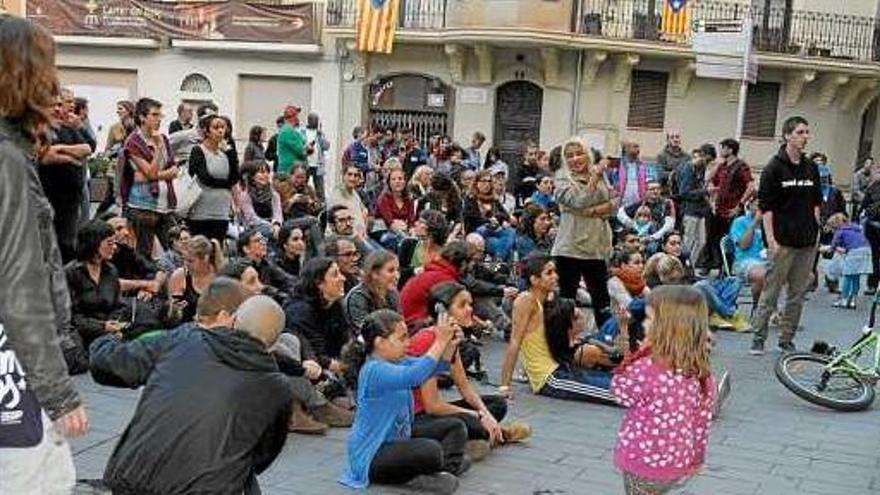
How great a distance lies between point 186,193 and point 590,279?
3.60 m

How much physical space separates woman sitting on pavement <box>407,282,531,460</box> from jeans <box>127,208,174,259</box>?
353cm

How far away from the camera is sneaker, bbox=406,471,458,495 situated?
5.89 metres

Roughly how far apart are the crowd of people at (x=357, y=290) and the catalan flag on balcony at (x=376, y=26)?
32.4 ft

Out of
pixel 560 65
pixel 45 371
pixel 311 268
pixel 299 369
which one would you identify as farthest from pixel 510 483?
pixel 560 65

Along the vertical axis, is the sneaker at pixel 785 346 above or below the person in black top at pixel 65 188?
below

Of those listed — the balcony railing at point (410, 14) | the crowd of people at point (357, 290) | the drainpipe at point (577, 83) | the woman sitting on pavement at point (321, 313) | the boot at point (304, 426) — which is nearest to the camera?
the crowd of people at point (357, 290)

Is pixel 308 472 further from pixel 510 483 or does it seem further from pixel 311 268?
pixel 311 268

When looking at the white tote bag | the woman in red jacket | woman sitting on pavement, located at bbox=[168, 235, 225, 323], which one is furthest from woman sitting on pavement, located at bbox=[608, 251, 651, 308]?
the white tote bag

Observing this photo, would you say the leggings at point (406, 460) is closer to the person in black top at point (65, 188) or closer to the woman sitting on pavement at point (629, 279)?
the person in black top at point (65, 188)

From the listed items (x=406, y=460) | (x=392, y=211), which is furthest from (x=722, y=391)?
(x=392, y=211)

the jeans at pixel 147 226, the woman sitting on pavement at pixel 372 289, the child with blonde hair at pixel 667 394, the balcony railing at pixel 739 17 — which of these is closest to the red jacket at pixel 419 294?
the woman sitting on pavement at pixel 372 289

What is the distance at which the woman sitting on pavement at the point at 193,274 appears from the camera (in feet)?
25.4

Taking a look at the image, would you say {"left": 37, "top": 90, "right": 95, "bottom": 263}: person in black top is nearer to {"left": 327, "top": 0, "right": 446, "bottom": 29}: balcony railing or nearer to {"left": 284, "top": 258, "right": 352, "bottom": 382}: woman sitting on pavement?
{"left": 284, "top": 258, "right": 352, "bottom": 382}: woman sitting on pavement

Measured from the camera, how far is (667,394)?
473 centimetres
